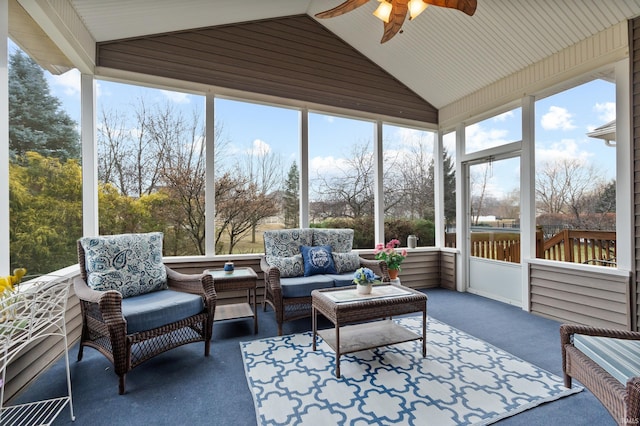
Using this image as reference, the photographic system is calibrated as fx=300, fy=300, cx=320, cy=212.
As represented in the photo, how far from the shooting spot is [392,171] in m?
5.27

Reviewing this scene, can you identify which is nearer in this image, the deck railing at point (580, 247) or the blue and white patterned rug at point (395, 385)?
the blue and white patterned rug at point (395, 385)

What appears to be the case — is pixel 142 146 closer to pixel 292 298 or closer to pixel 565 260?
pixel 292 298

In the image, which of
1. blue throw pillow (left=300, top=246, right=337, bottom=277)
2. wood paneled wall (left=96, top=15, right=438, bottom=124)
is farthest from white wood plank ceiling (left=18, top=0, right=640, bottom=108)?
blue throw pillow (left=300, top=246, right=337, bottom=277)

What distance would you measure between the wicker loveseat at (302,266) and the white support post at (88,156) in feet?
6.50

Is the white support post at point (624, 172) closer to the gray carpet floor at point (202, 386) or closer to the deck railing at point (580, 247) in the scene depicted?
the deck railing at point (580, 247)

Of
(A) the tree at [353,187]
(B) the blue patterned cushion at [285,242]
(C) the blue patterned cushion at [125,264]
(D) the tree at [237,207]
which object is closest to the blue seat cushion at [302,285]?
(B) the blue patterned cushion at [285,242]

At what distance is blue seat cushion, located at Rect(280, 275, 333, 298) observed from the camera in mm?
3195

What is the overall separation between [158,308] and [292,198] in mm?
2618

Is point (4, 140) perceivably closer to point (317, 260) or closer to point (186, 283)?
point (186, 283)

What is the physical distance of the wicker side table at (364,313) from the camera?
238 centimetres

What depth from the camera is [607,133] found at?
3.26 meters

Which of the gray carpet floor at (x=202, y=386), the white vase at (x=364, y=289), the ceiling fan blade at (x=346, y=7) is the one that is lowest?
the gray carpet floor at (x=202, y=386)

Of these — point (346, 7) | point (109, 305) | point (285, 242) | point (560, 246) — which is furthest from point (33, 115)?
point (560, 246)

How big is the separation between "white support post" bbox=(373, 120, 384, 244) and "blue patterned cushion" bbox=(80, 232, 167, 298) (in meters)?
3.20
